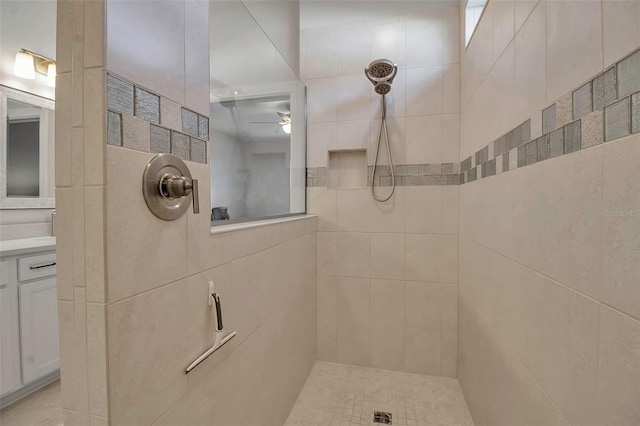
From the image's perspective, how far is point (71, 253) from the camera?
0.59 metres

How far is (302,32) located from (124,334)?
7.69ft

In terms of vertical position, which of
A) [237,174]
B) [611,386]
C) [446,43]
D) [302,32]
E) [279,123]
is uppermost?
[302,32]

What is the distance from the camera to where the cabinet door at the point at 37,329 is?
1.70 meters

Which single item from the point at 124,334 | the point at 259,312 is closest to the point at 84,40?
the point at 124,334

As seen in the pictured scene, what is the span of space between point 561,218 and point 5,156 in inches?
126

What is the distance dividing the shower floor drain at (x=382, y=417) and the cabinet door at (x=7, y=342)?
7.24 ft

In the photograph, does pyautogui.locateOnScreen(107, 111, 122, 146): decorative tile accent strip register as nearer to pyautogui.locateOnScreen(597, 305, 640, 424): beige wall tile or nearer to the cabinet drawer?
pyautogui.locateOnScreen(597, 305, 640, 424): beige wall tile

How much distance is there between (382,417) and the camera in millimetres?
1642

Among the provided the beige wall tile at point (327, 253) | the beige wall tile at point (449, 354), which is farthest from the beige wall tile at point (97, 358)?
the beige wall tile at point (449, 354)

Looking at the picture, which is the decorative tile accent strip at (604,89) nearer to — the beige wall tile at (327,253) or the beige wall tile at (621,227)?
the beige wall tile at (621,227)

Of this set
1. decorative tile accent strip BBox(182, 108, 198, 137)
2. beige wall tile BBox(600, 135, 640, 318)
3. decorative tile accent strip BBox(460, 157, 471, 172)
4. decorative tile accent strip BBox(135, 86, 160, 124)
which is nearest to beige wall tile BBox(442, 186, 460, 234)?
decorative tile accent strip BBox(460, 157, 471, 172)

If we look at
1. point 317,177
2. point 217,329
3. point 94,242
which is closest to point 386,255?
point 317,177

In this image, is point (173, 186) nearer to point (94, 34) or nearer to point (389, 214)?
point (94, 34)

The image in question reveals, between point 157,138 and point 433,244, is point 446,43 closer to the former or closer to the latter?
point 433,244
